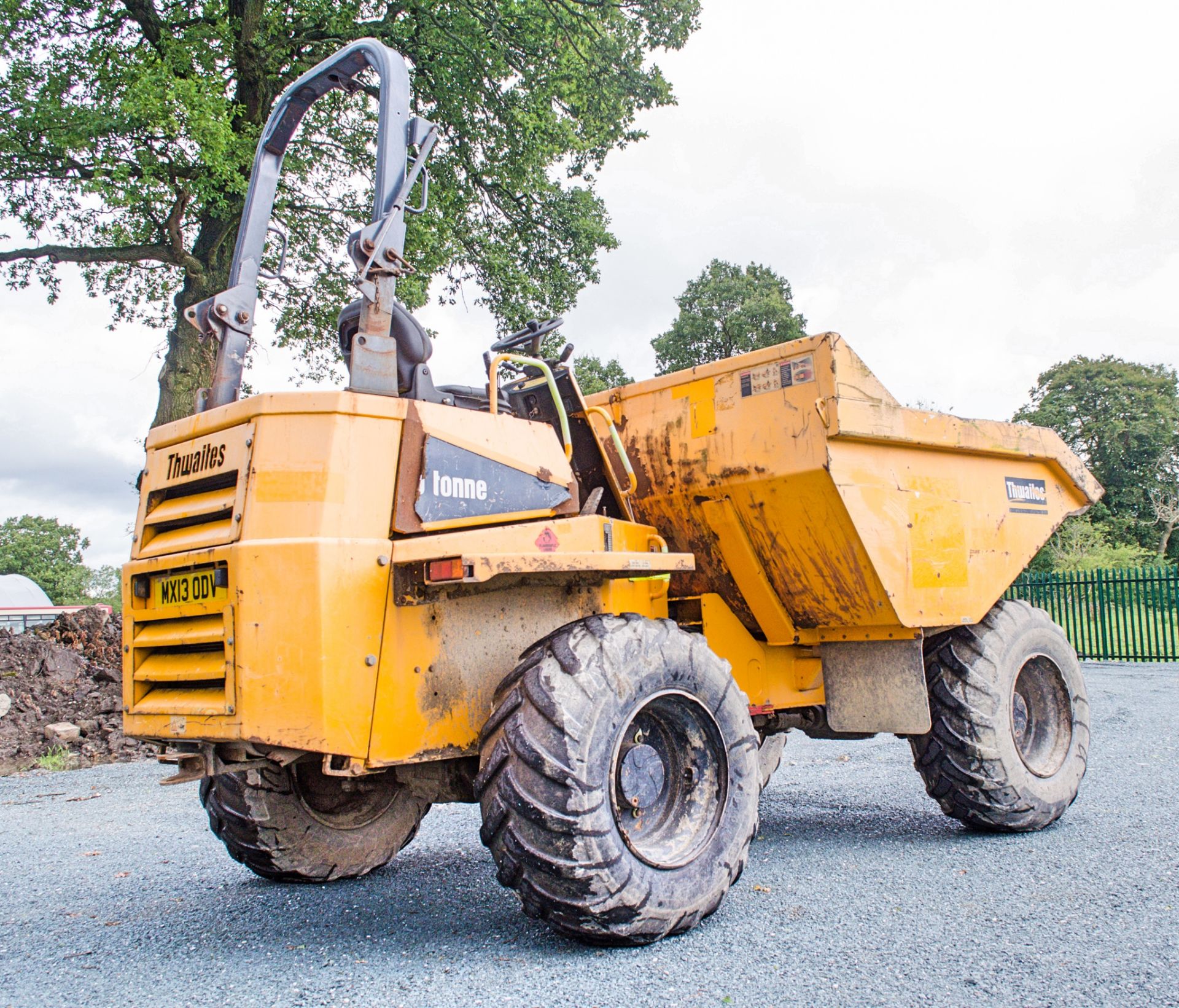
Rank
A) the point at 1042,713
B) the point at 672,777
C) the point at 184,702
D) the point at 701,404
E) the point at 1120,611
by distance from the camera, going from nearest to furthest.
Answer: the point at 184,702 < the point at 672,777 < the point at 701,404 < the point at 1042,713 < the point at 1120,611

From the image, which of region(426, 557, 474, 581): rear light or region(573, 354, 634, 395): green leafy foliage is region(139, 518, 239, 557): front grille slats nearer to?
region(426, 557, 474, 581): rear light

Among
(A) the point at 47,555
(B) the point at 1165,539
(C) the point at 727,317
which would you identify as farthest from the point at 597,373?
(A) the point at 47,555

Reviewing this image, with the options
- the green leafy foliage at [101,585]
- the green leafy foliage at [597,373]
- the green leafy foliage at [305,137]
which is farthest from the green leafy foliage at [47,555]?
the green leafy foliage at [305,137]

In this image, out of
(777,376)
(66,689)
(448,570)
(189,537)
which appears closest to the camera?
(448,570)

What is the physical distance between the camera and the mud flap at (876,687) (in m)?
5.57

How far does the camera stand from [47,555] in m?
70.8

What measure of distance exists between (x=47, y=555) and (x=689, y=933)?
251 feet

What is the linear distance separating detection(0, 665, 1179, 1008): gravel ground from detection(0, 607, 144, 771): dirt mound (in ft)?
13.1

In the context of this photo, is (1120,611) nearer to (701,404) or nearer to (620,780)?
(701,404)

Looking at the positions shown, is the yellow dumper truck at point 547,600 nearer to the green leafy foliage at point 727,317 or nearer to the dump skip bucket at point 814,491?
the dump skip bucket at point 814,491

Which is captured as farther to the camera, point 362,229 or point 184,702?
point 362,229

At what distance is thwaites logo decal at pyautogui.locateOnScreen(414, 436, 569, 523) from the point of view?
152 inches

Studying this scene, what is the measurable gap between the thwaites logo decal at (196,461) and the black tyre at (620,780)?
136cm

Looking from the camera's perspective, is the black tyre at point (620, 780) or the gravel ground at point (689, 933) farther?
the black tyre at point (620, 780)
